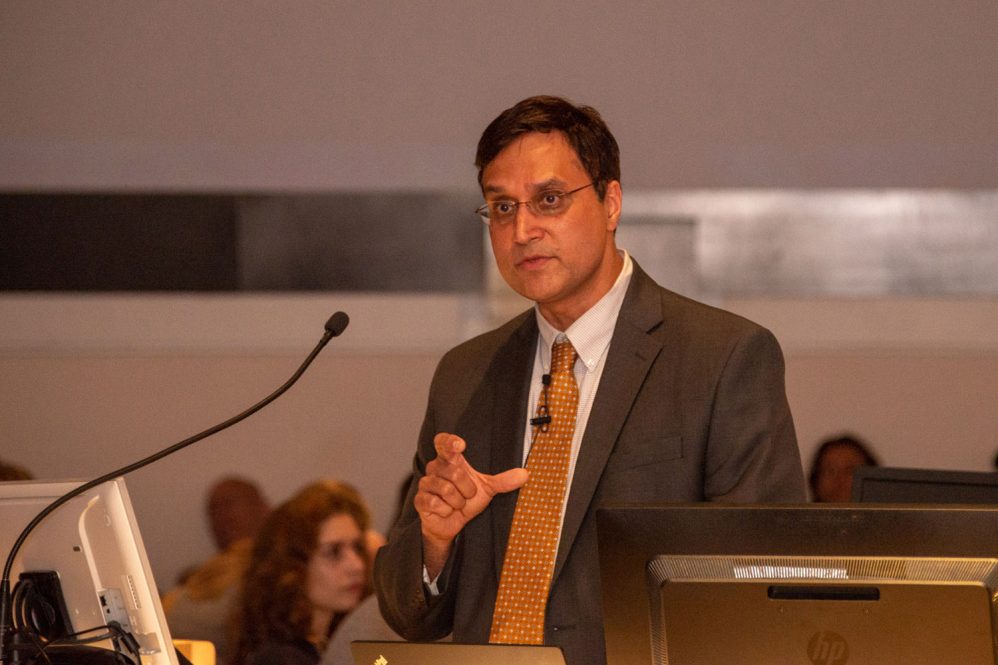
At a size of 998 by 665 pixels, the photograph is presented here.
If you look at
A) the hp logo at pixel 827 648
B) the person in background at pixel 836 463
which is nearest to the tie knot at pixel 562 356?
the hp logo at pixel 827 648

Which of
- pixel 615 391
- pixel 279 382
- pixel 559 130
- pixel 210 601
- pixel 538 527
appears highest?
pixel 559 130

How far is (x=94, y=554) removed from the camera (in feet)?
5.87

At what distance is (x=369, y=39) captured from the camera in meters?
5.17

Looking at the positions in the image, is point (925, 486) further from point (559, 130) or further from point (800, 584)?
point (800, 584)

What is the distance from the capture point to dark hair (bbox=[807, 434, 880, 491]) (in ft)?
16.5

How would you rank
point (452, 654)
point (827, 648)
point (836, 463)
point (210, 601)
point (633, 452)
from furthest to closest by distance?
point (836, 463)
point (210, 601)
point (633, 452)
point (452, 654)
point (827, 648)

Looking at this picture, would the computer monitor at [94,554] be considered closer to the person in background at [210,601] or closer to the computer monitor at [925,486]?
the computer monitor at [925,486]

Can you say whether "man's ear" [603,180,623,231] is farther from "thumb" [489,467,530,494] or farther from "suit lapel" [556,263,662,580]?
"thumb" [489,467,530,494]

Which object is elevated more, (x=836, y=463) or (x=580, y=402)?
(x=580, y=402)

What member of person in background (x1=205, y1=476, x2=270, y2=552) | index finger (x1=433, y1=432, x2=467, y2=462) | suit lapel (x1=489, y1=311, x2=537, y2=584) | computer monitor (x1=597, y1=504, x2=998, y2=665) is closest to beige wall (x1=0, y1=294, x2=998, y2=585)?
person in background (x1=205, y1=476, x2=270, y2=552)

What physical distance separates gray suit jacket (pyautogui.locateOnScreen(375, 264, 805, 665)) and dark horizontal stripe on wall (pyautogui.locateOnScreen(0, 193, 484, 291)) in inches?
117

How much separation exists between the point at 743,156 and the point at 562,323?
10.2ft

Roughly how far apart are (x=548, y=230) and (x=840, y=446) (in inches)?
125

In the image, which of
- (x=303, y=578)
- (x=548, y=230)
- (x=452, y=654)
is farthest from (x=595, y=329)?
(x=303, y=578)
